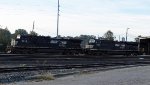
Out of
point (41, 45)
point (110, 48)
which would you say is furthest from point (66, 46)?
point (110, 48)

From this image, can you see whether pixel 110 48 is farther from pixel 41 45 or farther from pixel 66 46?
pixel 41 45

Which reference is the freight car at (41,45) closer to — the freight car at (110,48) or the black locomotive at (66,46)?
the black locomotive at (66,46)

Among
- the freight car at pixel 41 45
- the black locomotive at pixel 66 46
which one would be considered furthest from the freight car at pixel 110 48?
the freight car at pixel 41 45

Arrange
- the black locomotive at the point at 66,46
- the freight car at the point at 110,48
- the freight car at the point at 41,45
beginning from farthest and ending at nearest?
the freight car at the point at 110,48 → the black locomotive at the point at 66,46 → the freight car at the point at 41,45

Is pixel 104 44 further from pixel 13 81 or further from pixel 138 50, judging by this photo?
pixel 13 81

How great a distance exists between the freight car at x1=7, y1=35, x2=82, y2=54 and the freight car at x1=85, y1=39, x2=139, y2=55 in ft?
9.65

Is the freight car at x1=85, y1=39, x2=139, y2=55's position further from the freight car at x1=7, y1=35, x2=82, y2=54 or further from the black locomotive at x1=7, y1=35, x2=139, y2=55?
the freight car at x1=7, y1=35, x2=82, y2=54

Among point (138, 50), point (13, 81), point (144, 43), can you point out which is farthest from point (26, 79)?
point (144, 43)

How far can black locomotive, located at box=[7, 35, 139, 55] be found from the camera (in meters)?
64.7

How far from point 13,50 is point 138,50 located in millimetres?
25528

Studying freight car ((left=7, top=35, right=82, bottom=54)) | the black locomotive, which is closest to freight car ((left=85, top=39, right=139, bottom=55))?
the black locomotive

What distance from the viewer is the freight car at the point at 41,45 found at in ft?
210

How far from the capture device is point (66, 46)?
6894 cm

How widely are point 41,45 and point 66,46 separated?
4.73m
